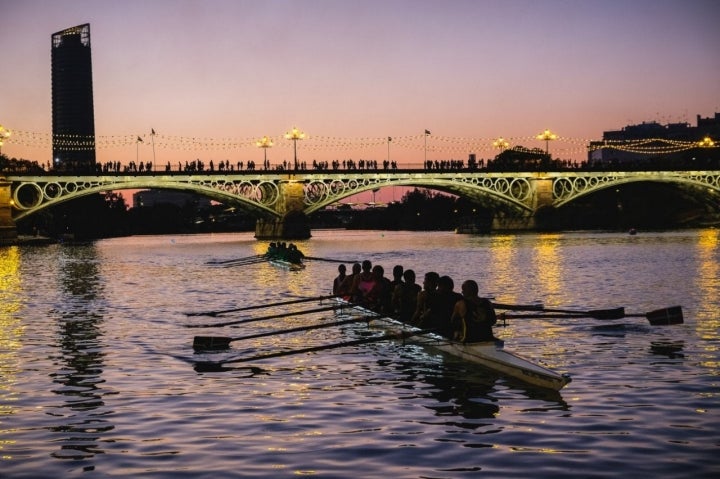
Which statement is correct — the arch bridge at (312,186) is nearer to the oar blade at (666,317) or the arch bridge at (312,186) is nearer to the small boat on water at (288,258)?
the small boat on water at (288,258)

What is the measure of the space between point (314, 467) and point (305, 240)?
12402 cm

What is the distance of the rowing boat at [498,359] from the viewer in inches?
652

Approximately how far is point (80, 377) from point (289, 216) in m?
111

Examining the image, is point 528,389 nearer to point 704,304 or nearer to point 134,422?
point 134,422

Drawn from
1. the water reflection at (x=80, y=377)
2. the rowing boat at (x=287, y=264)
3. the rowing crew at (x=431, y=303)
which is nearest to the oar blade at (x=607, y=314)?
the rowing crew at (x=431, y=303)

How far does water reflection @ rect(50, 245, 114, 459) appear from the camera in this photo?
1445cm

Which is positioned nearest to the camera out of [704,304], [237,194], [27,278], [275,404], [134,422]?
[134,422]

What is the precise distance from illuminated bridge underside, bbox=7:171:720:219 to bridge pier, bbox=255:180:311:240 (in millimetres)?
215

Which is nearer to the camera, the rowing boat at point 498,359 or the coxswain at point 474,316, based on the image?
the rowing boat at point 498,359

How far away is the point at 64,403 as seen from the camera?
56.7 feet

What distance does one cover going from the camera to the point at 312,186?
440 feet

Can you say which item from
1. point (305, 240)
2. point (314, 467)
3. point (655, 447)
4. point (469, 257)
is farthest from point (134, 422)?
point (305, 240)

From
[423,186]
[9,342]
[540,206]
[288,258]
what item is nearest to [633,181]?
[540,206]

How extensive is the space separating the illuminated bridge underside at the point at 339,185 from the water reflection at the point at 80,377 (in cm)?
7970
